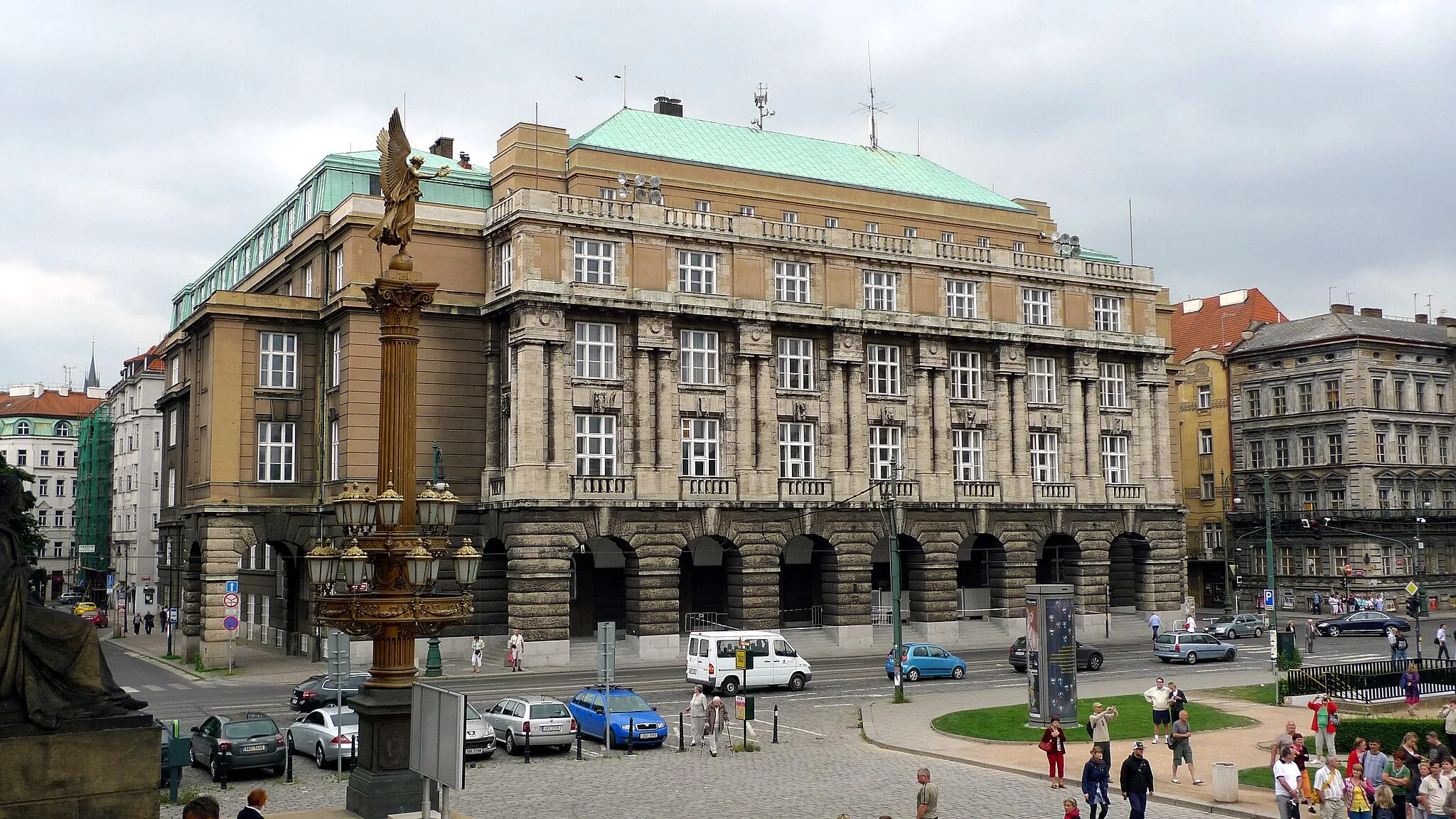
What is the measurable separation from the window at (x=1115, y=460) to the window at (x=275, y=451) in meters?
41.1

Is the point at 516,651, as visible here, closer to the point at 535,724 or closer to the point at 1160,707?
the point at 535,724

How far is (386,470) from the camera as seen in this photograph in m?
21.5

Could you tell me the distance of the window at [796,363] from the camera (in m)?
60.8

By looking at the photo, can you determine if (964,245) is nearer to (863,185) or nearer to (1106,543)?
(863,185)

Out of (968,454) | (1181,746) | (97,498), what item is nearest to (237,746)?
(1181,746)

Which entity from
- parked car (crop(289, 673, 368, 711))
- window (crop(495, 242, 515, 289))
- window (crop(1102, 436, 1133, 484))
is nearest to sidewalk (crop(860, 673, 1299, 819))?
parked car (crop(289, 673, 368, 711))

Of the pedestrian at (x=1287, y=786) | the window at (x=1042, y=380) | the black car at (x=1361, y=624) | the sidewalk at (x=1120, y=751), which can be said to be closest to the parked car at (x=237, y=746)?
the sidewalk at (x=1120, y=751)

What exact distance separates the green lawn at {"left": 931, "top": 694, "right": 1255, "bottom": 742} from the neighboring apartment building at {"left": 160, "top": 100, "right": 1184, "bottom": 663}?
67.6 feet

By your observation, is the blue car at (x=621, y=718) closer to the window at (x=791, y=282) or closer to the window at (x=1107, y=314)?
the window at (x=791, y=282)

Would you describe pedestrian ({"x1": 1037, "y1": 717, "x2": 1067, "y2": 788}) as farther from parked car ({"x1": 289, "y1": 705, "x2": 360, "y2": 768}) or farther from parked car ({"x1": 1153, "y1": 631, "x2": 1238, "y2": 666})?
parked car ({"x1": 1153, "y1": 631, "x2": 1238, "y2": 666})

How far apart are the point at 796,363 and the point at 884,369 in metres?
5.05

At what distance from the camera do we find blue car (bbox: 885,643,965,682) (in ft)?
162

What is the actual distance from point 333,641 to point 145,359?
→ 3692 inches

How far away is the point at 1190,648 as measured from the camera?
54.7m
